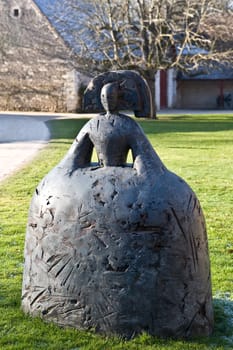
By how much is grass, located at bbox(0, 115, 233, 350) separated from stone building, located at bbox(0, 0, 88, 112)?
754 inches

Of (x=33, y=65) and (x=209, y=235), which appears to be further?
(x=33, y=65)

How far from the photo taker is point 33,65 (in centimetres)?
3806

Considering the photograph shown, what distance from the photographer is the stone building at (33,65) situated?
36.8m

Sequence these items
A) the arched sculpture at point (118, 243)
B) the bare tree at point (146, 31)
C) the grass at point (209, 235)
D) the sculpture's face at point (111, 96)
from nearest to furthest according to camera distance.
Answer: the arched sculpture at point (118, 243)
the grass at point (209, 235)
the sculpture's face at point (111, 96)
the bare tree at point (146, 31)

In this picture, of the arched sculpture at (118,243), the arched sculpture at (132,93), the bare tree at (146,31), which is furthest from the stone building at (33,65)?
the arched sculpture at (118,243)

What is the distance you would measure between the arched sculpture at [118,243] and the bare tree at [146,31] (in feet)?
78.3

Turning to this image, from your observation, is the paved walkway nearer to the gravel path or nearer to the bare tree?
the gravel path

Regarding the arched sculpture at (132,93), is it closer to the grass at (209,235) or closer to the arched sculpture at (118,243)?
the arched sculpture at (118,243)

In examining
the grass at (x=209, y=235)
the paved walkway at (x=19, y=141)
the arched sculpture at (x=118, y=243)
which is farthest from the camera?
the paved walkway at (x=19, y=141)

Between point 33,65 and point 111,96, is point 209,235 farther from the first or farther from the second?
point 33,65

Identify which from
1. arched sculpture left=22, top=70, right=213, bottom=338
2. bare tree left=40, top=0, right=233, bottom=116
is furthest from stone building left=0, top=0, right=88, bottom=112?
arched sculpture left=22, top=70, right=213, bottom=338

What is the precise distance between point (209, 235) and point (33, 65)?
3229 centimetres

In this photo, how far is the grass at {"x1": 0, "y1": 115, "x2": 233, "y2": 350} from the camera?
4027mm

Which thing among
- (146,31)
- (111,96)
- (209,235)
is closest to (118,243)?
(111,96)
